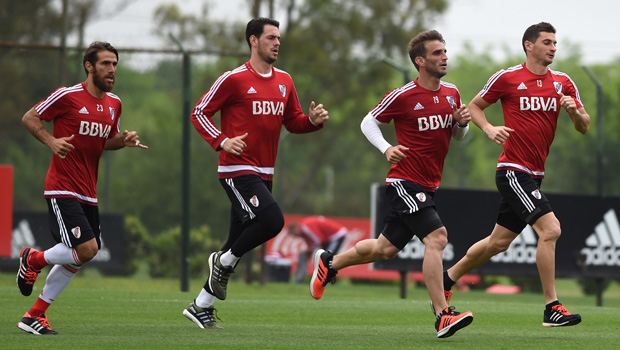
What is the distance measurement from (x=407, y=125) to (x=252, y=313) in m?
2.66

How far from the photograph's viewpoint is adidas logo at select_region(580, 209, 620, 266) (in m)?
13.9

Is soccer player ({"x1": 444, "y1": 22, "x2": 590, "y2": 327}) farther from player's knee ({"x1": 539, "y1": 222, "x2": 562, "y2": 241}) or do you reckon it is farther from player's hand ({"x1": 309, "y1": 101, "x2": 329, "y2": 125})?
player's hand ({"x1": 309, "y1": 101, "x2": 329, "y2": 125})

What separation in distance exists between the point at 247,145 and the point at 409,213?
54.8 inches

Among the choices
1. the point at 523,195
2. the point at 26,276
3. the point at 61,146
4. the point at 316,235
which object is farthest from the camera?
the point at 316,235

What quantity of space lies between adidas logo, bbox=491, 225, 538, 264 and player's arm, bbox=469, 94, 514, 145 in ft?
17.9

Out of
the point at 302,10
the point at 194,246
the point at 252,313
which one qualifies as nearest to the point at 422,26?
the point at 302,10

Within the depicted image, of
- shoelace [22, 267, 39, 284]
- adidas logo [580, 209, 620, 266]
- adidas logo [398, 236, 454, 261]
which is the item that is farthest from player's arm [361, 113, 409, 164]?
adidas logo [580, 209, 620, 266]

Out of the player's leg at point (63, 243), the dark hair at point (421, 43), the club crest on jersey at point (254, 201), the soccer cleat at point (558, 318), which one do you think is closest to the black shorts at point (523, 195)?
the soccer cleat at point (558, 318)

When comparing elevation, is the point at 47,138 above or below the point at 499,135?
below

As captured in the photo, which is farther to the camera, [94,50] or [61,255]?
[94,50]

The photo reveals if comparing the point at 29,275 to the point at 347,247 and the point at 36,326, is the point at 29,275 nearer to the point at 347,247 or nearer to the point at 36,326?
the point at 36,326

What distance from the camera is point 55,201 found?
7.68 m

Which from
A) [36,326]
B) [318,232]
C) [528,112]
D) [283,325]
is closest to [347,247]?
[318,232]

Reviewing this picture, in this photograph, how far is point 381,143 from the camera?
791 centimetres
